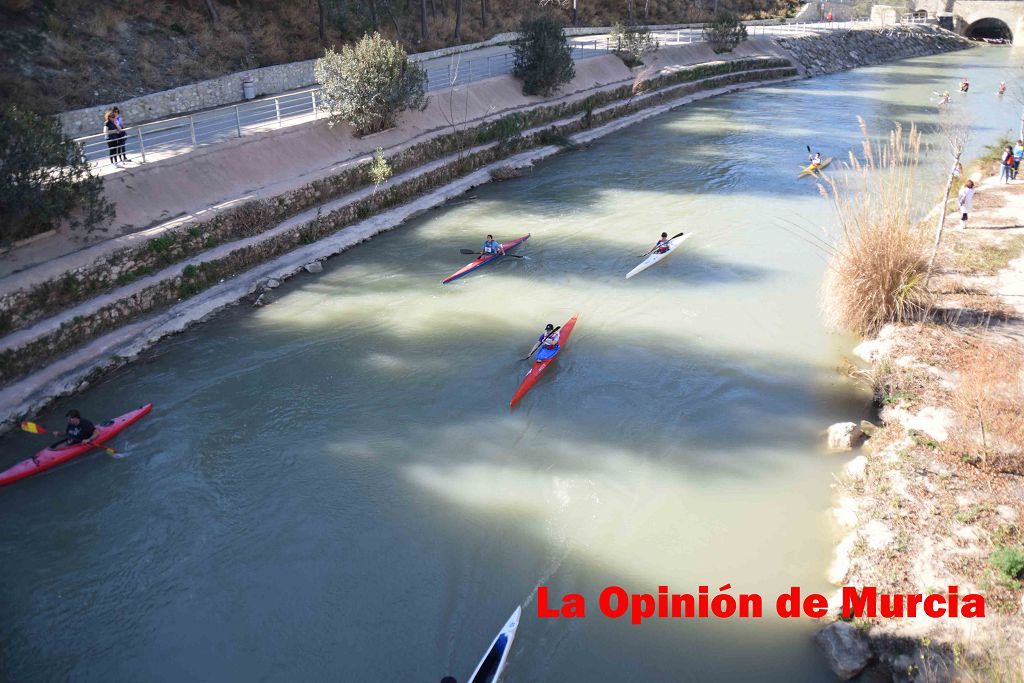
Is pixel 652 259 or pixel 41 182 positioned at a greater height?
pixel 41 182

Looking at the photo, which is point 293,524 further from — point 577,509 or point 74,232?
point 74,232

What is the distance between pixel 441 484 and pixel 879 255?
29.6 feet

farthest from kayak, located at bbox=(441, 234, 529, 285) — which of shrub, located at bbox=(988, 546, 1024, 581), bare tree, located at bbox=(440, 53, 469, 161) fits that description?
shrub, located at bbox=(988, 546, 1024, 581)

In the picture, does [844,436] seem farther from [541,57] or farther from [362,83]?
[541,57]

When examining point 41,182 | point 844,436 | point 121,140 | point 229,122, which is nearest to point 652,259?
point 844,436

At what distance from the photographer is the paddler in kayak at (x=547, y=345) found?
48.4 ft

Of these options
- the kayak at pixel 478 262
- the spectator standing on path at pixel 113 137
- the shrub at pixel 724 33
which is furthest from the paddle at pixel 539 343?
the shrub at pixel 724 33

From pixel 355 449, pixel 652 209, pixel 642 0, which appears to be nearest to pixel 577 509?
pixel 355 449

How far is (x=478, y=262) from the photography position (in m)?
19.9

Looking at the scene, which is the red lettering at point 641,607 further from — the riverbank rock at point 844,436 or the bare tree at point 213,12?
the bare tree at point 213,12

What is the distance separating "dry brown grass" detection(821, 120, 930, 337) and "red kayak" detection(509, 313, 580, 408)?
5402 millimetres

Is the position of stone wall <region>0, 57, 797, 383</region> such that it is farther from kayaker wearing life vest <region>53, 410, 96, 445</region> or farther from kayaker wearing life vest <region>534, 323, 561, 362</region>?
kayaker wearing life vest <region>534, 323, 561, 362</region>

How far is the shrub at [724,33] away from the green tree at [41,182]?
43786 millimetres

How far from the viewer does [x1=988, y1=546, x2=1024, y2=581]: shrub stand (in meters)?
8.32
